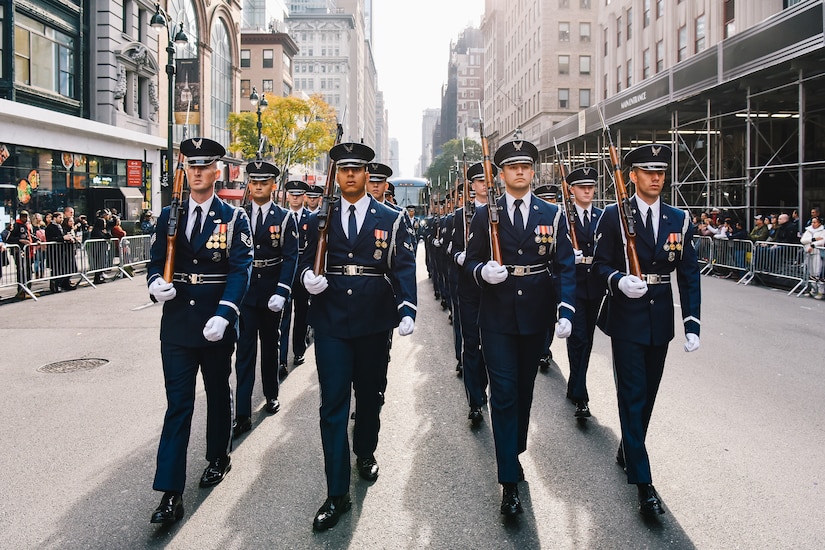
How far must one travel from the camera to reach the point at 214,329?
4.28 m

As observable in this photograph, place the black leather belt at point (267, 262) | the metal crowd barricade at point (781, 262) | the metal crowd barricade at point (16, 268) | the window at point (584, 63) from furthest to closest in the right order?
the window at point (584, 63) < the metal crowd barricade at point (781, 262) < the metal crowd barricade at point (16, 268) < the black leather belt at point (267, 262)

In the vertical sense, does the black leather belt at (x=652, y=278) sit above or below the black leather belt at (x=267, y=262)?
below

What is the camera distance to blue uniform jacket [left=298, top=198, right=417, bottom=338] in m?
4.50

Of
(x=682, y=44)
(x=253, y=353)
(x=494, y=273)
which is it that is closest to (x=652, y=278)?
(x=494, y=273)

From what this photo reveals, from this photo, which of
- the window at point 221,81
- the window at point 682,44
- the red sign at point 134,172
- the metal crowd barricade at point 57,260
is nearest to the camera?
the metal crowd barricade at point 57,260

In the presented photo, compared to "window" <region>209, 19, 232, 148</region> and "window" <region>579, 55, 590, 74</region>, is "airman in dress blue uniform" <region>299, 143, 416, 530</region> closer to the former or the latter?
"window" <region>209, 19, 232, 148</region>

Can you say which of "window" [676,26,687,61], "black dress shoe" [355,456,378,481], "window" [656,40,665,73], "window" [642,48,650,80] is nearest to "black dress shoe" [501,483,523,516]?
"black dress shoe" [355,456,378,481]

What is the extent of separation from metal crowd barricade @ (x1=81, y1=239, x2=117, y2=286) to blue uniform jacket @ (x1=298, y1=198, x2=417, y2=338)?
14.6m

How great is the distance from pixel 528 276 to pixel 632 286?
2.29ft

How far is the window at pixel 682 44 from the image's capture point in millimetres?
35812

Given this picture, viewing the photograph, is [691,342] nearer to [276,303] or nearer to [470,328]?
[470,328]

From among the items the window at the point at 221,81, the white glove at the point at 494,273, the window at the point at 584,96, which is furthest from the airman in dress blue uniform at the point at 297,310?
the window at the point at 584,96

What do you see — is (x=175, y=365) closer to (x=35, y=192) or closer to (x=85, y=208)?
(x=35, y=192)

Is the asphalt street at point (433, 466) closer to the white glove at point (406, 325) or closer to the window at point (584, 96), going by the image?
the white glove at point (406, 325)
